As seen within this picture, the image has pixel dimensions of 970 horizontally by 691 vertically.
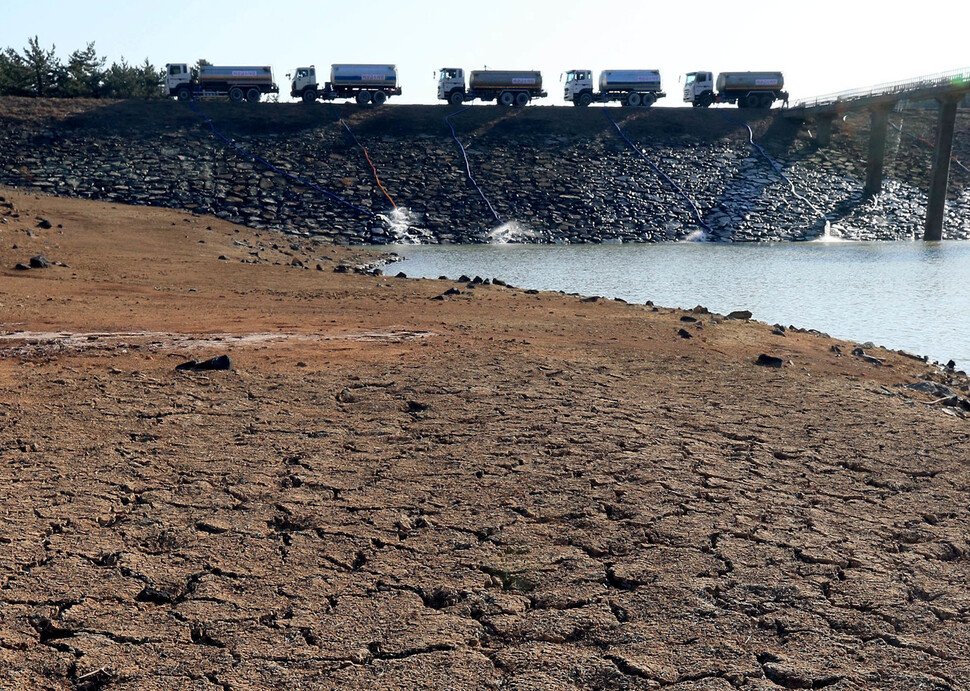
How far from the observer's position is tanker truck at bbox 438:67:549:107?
45.4 meters

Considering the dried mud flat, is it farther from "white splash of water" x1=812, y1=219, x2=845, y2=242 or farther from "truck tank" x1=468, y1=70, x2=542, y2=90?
"truck tank" x1=468, y1=70, x2=542, y2=90

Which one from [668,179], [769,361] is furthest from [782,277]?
[668,179]

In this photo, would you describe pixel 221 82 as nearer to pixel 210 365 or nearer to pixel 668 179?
pixel 668 179

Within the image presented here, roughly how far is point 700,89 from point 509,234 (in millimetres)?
20786

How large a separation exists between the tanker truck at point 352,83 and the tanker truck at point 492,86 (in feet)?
8.99

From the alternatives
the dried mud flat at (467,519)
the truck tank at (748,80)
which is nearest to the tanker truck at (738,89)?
the truck tank at (748,80)

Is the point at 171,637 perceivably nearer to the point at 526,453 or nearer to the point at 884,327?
the point at 526,453

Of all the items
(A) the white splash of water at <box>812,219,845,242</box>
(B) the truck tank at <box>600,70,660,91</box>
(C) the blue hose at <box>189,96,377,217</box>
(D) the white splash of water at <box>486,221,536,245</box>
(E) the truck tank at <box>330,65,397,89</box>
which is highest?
(B) the truck tank at <box>600,70,660,91</box>

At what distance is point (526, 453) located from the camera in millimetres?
6320

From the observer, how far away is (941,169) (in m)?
37.2

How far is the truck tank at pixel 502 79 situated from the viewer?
4572 centimetres

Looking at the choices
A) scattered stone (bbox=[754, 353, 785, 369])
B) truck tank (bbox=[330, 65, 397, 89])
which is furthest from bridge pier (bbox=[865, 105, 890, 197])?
scattered stone (bbox=[754, 353, 785, 369])

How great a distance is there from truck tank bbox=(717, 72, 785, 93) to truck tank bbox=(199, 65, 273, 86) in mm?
24915

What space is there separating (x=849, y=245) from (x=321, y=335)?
29935 mm
